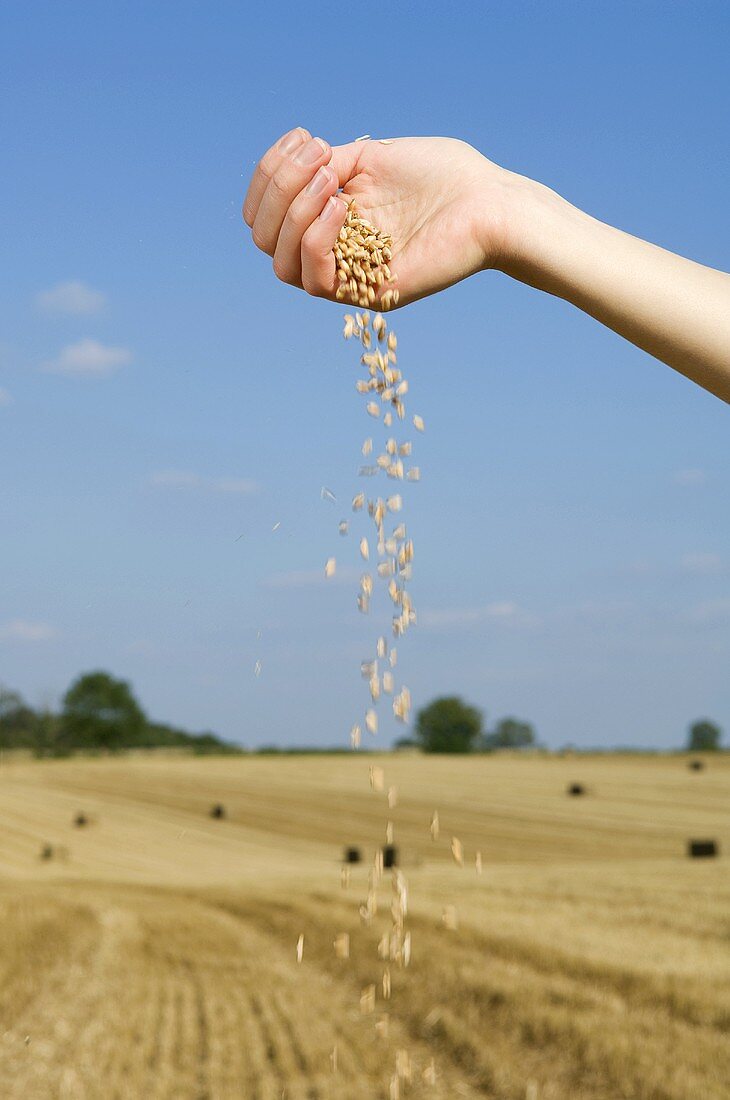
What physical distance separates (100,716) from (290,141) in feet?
206

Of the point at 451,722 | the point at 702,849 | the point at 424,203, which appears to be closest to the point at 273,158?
the point at 424,203

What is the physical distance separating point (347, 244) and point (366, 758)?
123 ft

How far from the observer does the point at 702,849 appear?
1739 centimetres

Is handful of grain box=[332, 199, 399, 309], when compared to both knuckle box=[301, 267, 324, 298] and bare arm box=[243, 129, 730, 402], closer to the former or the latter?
bare arm box=[243, 129, 730, 402]

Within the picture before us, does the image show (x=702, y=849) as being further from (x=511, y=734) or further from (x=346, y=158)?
(x=511, y=734)

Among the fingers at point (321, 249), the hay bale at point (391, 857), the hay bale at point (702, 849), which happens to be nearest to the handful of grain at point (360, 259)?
the fingers at point (321, 249)

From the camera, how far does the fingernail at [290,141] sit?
2.46m

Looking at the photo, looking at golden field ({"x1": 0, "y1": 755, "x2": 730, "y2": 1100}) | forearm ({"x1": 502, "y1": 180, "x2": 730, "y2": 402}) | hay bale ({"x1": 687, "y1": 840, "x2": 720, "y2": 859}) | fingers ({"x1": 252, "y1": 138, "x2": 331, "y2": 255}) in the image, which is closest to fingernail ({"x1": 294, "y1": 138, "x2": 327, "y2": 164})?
fingers ({"x1": 252, "y1": 138, "x2": 331, "y2": 255})

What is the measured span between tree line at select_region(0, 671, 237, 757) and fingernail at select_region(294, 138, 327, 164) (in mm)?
55663

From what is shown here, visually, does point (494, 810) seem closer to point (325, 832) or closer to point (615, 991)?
point (325, 832)

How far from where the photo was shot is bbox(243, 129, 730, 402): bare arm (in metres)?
2.11

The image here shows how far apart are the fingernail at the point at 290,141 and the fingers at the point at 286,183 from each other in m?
0.01

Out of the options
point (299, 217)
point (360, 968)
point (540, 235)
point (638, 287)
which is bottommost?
point (360, 968)

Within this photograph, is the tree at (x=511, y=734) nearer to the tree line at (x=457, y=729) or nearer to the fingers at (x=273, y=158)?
the tree line at (x=457, y=729)
